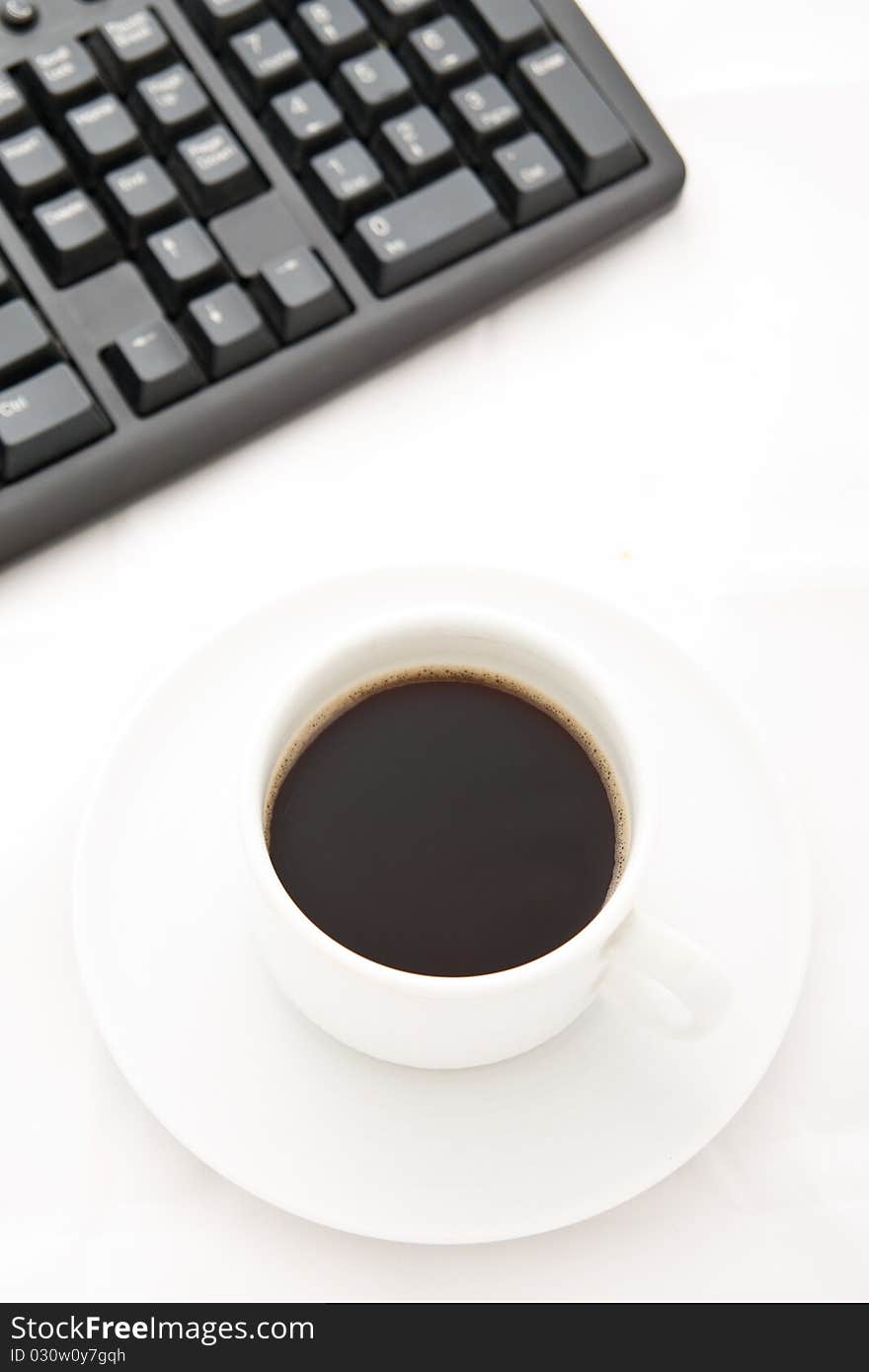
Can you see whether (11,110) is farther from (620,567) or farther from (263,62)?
(620,567)

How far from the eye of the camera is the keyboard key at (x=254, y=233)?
497 mm

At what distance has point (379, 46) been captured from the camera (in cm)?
53

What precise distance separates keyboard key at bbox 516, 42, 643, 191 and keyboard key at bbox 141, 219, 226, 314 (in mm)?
133

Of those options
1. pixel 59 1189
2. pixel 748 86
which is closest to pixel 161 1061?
pixel 59 1189

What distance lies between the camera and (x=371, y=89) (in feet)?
1.68

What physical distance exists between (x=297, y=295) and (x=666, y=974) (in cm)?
26

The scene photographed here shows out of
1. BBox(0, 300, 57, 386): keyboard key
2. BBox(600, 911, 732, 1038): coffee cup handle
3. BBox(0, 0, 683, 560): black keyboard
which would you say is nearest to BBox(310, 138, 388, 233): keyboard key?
BBox(0, 0, 683, 560): black keyboard

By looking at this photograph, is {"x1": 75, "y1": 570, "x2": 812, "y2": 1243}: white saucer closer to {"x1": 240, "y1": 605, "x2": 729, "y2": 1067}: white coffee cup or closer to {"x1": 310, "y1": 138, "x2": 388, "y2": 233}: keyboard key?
{"x1": 240, "y1": 605, "x2": 729, "y2": 1067}: white coffee cup

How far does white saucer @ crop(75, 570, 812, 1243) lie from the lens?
40 centimetres

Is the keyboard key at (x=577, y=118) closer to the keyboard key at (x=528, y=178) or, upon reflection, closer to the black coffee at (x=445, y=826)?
the keyboard key at (x=528, y=178)

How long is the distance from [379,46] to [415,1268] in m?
0.41

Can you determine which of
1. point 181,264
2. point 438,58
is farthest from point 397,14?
point 181,264

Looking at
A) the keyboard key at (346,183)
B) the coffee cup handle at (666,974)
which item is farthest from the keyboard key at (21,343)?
the coffee cup handle at (666,974)

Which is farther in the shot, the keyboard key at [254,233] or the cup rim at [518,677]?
the keyboard key at [254,233]
